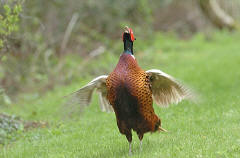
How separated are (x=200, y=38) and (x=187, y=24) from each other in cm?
295

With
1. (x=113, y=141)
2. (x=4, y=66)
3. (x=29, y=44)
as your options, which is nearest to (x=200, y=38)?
(x=29, y=44)

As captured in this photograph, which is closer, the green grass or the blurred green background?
the green grass

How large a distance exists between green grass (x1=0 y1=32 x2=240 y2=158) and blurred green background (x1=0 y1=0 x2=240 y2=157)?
2 centimetres

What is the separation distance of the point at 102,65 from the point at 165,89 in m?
9.92

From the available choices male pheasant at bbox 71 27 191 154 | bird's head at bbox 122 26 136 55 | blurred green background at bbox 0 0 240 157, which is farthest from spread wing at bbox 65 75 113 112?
bird's head at bbox 122 26 136 55

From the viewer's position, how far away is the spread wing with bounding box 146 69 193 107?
6.83 metres

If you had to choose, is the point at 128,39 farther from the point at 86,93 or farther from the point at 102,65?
the point at 102,65

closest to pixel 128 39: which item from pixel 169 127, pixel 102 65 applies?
pixel 169 127

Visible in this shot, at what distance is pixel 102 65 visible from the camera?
56.3ft

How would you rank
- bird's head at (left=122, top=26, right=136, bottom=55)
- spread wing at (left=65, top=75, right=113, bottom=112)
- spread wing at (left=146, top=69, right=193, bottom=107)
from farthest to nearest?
spread wing at (left=65, top=75, right=113, bottom=112) < spread wing at (left=146, top=69, right=193, bottom=107) < bird's head at (left=122, top=26, right=136, bottom=55)

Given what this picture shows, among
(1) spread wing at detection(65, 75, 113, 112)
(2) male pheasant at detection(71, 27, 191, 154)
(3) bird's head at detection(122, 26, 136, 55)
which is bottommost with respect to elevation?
(2) male pheasant at detection(71, 27, 191, 154)

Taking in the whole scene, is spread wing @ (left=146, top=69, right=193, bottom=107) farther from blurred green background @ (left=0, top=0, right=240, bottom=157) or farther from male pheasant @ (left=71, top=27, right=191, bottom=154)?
blurred green background @ (left=0, top=0, right=240, bottom=157)

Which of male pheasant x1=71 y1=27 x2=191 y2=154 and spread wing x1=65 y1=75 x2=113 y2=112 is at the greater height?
spread wing x1=65 y1=75 x2=113 y2=112

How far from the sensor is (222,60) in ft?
49.3
